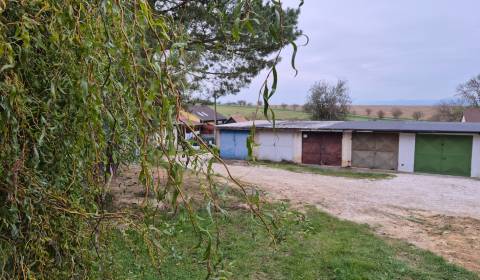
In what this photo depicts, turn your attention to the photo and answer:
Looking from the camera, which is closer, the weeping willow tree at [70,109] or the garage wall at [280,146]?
the weeping willow tree at [70,109]

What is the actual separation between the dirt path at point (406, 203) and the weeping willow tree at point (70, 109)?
2612 mm

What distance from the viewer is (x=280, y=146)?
20.7 metres

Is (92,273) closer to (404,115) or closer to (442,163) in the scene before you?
(442,163)

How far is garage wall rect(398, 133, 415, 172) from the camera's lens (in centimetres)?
1744

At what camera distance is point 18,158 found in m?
1.12

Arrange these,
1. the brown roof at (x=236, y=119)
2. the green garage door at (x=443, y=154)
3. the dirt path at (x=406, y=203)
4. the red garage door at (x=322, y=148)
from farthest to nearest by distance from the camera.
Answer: the brown roof at (x=236, y=119) → the red garage door at (x=322, y=148) → the green garage door at (x=443, y=154) → the dirt path at (x=406, y=203)

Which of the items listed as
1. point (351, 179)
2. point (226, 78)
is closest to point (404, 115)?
point (351, 179)

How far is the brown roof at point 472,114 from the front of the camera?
3007 cm

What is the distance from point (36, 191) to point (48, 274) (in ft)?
1.23

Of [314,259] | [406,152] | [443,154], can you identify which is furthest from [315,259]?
[443,154]

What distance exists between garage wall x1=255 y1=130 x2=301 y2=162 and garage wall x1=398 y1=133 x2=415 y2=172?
5148mm

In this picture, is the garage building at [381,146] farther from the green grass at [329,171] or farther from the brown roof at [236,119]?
the brown roof at [236,119]

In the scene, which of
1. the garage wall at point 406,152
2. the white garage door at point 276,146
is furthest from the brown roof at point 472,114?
the white garage door at point 276,146

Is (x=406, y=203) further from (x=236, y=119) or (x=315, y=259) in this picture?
(x=236, y=119)
